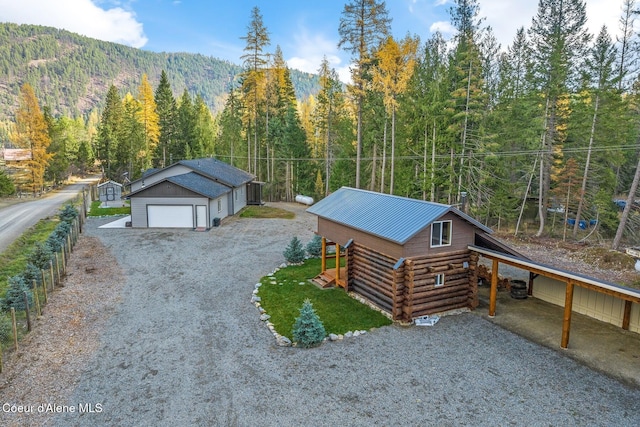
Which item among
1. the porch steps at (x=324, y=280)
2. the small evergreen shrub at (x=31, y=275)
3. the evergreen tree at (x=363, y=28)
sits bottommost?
the porch steps at (x=324, y=280)

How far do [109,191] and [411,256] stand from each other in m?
34.8

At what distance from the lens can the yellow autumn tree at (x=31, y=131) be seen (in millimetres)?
37969

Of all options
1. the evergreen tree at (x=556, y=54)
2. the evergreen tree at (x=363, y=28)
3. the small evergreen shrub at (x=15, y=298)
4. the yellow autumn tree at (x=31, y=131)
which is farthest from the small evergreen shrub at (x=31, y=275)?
the yellow autumn tree at (x=31, y=131)

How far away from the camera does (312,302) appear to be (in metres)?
14.1

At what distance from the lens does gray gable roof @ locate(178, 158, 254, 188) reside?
3152 cm

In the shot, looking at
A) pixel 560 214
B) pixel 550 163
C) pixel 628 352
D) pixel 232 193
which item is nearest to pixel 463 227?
pixel 628 352

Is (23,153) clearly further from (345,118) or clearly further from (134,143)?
(345,118)

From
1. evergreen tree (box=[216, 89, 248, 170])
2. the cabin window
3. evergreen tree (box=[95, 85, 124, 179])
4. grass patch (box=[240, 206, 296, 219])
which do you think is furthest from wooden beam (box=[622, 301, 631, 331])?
evergreen tree (box=[95, 85, 124, 179])

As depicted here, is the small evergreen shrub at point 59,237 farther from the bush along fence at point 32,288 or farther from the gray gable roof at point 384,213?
the gray gable roof at point 384,213

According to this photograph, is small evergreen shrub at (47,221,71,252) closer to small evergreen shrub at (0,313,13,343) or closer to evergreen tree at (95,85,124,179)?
small evergreen shrub at (0,313,13,343)

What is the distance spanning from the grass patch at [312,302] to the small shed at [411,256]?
2.21 feet

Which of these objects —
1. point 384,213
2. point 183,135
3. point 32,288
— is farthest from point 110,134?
point 384,213

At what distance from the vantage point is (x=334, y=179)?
123 feet

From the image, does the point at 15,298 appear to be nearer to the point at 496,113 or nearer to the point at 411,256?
the point at 411,256
